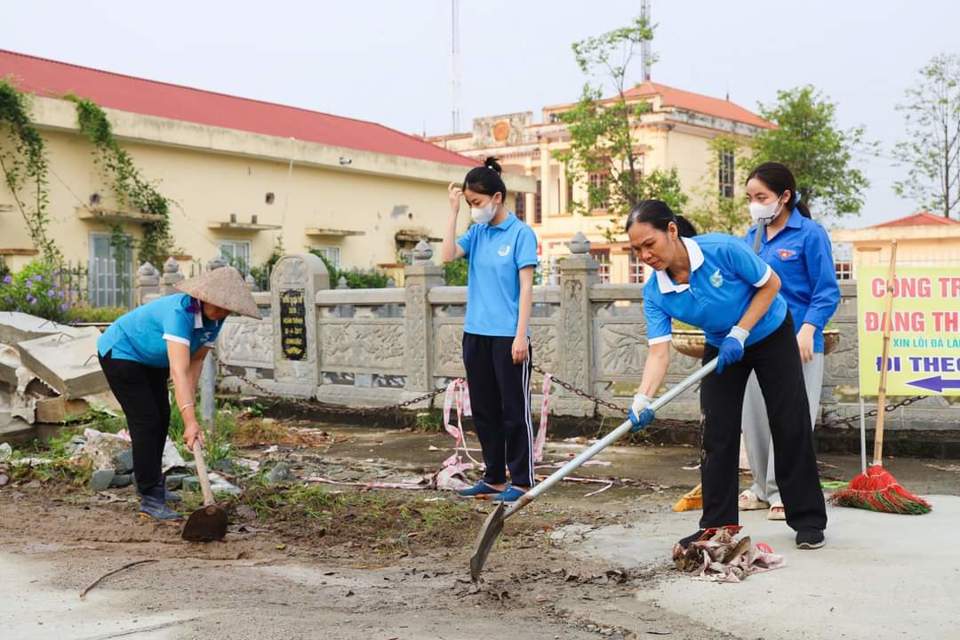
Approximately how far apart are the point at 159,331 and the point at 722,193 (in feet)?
99.0

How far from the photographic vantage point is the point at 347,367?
11633 millimetres

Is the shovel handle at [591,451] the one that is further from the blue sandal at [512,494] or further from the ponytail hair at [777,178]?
the blue sandal at [512,494]

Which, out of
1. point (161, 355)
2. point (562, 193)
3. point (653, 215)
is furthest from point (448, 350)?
point (562, 193)

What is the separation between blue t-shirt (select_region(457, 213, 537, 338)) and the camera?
6.41m

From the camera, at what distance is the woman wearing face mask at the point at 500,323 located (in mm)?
6359

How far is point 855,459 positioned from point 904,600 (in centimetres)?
420

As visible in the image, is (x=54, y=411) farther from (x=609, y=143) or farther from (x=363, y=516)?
(x=609, y=143)

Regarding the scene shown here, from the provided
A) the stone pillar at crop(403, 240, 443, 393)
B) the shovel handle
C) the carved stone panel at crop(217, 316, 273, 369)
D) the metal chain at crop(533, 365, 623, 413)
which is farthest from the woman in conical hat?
the carved stone panel at crop(217, 316, 273, 369)

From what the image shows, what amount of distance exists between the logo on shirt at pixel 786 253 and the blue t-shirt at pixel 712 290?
0.87m

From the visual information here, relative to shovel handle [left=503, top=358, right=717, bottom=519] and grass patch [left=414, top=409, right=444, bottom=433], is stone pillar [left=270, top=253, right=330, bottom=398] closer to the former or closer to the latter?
grass patch [left=414, top=409, right=444, bottom=433]

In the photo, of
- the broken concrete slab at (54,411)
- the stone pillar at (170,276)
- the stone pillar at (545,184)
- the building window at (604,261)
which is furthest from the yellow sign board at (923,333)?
the stone pillar at (545,184)

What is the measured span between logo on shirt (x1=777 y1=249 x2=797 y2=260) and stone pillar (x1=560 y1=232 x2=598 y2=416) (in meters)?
3.86

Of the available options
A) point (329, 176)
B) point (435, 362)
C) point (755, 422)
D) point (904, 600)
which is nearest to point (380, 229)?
point (329, 176)

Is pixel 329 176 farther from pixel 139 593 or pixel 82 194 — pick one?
pixel 139 593
